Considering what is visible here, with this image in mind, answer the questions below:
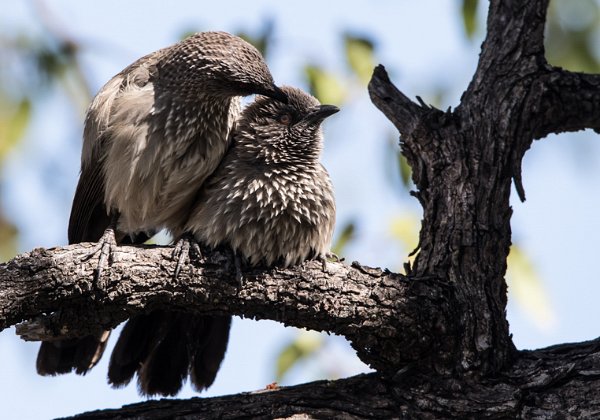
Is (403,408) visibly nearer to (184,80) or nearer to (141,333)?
(141,333)

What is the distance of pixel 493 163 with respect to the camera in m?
3.18

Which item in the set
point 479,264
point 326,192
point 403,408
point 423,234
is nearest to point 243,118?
point 326,192

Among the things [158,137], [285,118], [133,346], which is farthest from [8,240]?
[285,118]

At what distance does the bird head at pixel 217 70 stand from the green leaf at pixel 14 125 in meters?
1.03

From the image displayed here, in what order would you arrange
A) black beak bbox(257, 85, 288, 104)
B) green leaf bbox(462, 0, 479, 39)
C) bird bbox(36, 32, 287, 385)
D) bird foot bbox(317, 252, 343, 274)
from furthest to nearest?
green leaf bbox(462, 0, 479, 39)
black beak bbox(257, 85, 288, 104)
bird bbox(36, 32, 287, 385)
bird foot bbox(317, 252, 343, 274)

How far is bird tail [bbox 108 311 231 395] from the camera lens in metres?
3.54

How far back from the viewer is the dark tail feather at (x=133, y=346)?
3.54 meters

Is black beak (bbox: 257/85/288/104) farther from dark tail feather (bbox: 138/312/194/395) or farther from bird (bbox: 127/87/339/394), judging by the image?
dark tail feather (bbox: 138/312/194/395)

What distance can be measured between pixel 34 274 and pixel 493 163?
183 centimetres

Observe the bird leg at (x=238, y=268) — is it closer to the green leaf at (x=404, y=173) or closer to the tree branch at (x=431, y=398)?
the tree branch at (x=431, y=398)

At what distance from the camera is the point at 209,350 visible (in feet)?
11.9

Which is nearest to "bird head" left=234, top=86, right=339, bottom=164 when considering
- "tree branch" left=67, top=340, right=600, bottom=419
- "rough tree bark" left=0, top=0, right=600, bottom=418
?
"rough tree bark" left=0, top=0, right=600, bottom=418

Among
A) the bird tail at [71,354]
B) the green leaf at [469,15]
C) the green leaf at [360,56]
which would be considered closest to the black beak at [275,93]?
the green leaf at [360,56]

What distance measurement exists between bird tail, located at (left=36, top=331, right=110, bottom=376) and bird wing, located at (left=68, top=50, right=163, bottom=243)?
500 mm
